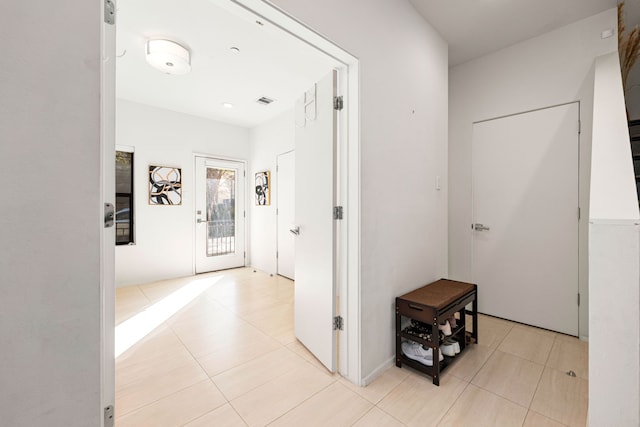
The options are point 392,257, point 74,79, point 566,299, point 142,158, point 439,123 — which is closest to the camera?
point 74,79

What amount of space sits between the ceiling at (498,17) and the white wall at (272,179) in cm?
250

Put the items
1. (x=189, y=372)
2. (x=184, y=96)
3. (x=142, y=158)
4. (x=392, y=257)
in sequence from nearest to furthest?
(x=189, y=372)
(x=392, y=257)
(x=184, y=96)
(x=142, y=158)

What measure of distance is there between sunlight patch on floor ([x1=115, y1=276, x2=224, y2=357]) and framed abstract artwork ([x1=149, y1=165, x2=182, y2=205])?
1.45 m

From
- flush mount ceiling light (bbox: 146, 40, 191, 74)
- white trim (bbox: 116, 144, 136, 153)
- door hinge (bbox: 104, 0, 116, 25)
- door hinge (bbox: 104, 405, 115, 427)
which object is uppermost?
flush mount ceiling light (bbox: 146, 40, 191, 74)

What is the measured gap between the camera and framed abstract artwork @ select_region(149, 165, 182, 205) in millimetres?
4230

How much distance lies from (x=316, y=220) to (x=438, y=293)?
113cm

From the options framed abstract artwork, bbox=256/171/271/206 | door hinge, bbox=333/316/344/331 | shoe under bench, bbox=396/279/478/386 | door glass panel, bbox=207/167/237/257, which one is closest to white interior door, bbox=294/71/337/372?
door hinge, bbox=333/316/344/331

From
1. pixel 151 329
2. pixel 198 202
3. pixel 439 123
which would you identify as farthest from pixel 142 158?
pixel 439 123

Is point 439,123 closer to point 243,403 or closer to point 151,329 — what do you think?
point 243,403

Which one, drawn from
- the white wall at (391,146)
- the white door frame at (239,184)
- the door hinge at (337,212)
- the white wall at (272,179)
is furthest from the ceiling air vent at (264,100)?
the door hinge at (337,212)

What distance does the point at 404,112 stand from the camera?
2195 mm

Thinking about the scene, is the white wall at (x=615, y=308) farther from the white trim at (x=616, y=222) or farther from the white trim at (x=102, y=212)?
the white trim at (x=102, y=212)

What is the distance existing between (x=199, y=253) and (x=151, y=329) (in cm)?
225

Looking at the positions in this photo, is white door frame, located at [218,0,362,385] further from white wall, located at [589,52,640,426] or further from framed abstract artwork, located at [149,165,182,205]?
framed abstract artwork, located at [149,165,182,205]
